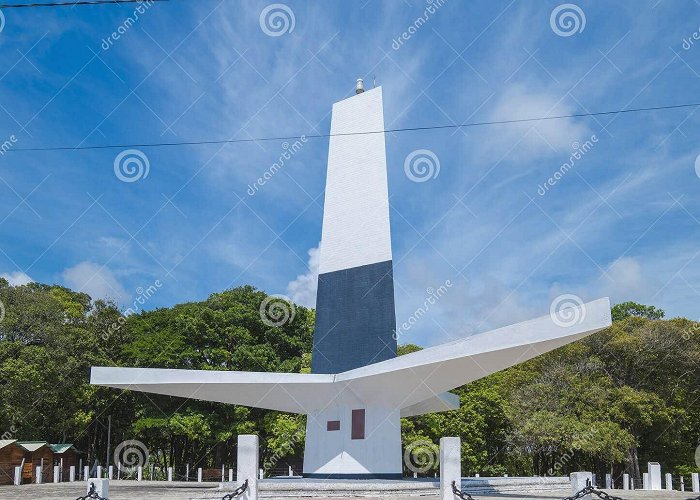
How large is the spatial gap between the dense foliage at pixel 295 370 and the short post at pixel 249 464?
1700 cm

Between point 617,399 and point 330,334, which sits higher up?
point 330,334

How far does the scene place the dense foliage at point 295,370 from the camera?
25.3m

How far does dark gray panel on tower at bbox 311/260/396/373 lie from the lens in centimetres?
1784

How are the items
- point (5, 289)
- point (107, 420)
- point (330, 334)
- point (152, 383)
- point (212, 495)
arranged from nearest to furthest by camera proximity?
point (212, 495), point (152, 383), point (330, 334), point (5, 289), point (107, 420)

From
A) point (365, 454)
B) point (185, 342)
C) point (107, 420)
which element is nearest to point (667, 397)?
point (365, 454)

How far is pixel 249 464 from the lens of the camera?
908 cm

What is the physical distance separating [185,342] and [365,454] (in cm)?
1451

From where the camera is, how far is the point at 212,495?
13523 mm

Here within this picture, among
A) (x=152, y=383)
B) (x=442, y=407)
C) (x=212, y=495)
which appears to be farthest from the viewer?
(x=442, y=407)

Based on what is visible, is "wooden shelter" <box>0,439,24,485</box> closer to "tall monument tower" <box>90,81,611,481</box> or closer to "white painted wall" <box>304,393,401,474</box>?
A: "tall monument tower" <box>90,81,611,481</box>

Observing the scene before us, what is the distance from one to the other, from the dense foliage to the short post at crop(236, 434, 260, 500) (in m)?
17.0

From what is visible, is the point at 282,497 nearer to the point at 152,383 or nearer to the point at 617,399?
the point at 152,383

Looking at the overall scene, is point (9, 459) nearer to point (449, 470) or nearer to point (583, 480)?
point (449, 470)

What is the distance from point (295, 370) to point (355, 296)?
11.0 meters
